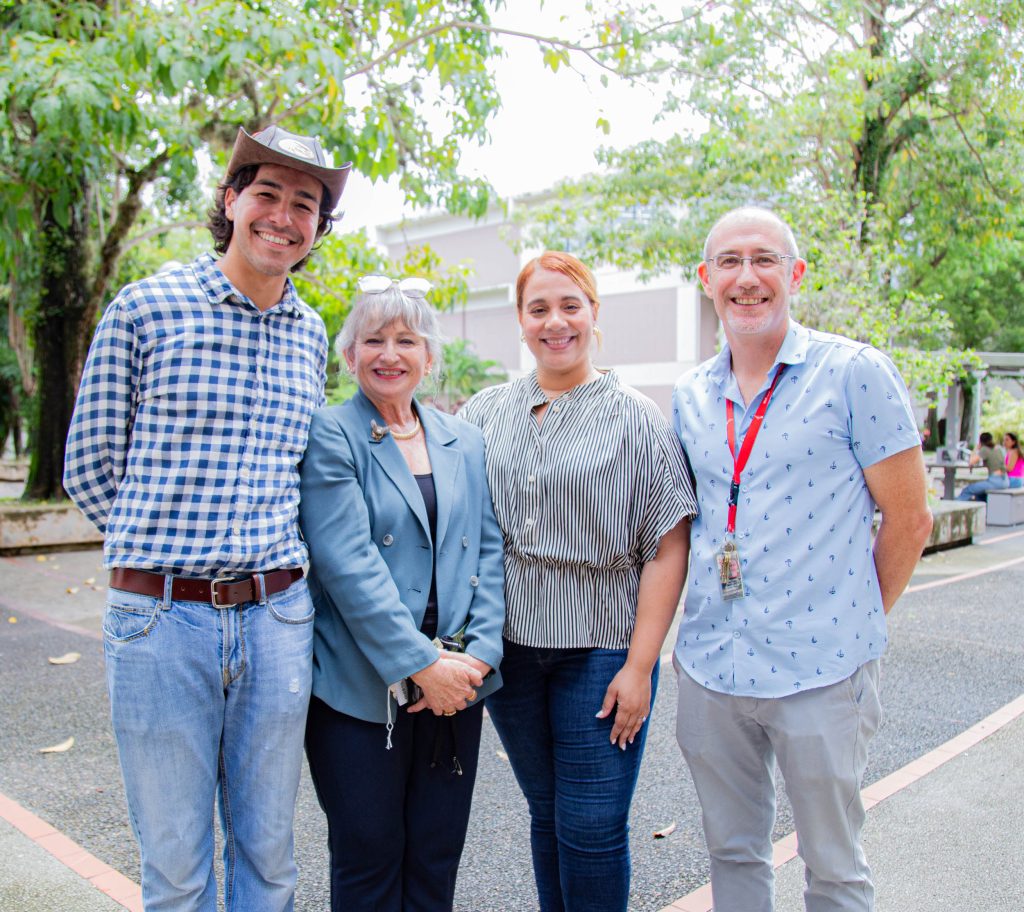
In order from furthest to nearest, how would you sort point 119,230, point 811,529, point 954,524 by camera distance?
point 954,524 → point 119,230 → point 811,529

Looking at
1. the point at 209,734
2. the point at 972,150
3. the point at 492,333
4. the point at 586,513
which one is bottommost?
the point at 209,734

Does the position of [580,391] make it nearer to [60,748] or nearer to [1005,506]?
[60,748]

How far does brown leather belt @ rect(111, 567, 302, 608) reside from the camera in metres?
2.02

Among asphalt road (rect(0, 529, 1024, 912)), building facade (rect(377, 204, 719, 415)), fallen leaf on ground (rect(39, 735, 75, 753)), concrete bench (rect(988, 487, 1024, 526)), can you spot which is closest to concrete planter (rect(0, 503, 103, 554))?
asphalt road (rect(0, 529, 1024, 912))

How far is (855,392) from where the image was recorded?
225 centimetres

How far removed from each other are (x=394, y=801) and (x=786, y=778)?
3.28 ft

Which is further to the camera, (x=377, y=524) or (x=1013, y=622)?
(x=1013, y=622)

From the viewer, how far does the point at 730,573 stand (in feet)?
7.63

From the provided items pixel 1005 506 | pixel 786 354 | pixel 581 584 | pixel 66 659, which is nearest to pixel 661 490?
pixel 581 584

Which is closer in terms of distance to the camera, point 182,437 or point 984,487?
point 182,437

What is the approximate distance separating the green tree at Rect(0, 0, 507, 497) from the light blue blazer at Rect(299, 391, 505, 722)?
446 cm

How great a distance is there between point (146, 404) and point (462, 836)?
4.46 ft

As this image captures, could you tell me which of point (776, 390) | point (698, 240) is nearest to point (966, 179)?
point (698, 240)

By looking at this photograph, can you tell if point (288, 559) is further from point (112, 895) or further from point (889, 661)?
point (889, 661)
